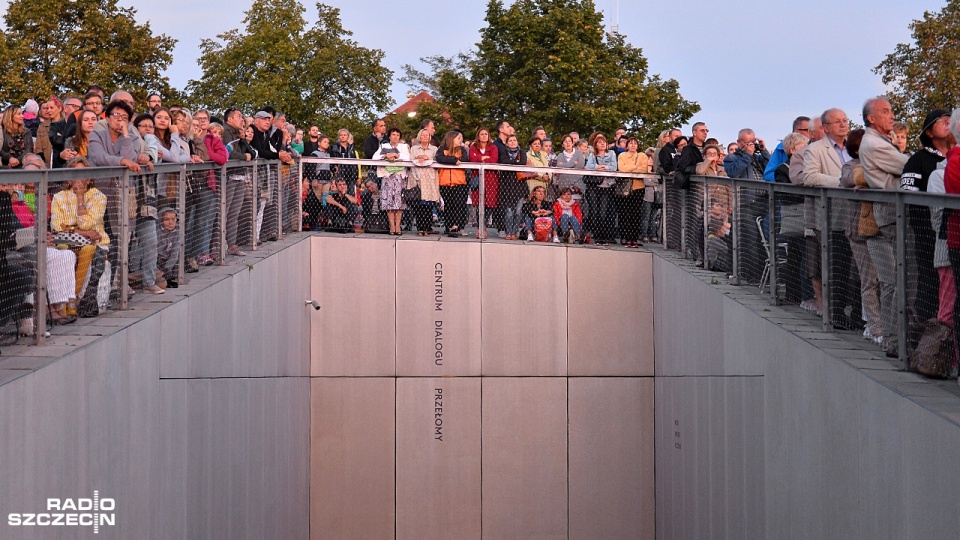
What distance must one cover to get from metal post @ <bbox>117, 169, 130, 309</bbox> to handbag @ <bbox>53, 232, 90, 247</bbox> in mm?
635

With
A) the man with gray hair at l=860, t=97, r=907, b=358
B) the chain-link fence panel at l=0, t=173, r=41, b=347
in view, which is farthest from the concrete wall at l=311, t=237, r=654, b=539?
the chain-link fence panel at l=0, t=173, r=41, b=347

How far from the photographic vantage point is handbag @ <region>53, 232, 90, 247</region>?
7.06 meters

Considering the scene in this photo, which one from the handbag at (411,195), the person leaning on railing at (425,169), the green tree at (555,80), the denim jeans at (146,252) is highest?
the green tree at (555,80)

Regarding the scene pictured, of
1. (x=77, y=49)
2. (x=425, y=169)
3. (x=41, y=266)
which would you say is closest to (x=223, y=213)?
(x=425, y=169)

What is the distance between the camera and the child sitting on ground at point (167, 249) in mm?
9414

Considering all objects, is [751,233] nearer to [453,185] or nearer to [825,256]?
[825,256]

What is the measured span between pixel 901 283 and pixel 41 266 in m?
4.66

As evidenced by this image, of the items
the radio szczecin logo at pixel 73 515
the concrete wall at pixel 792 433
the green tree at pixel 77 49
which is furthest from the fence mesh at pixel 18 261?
the green tree at pixel 77 49

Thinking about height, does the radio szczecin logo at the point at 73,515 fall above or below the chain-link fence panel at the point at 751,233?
below

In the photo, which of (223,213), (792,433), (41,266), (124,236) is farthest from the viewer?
(223,213)

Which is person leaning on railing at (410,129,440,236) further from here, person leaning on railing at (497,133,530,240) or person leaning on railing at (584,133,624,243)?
person leaning on railing at (584,133,624,243)

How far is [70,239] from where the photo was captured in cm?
737

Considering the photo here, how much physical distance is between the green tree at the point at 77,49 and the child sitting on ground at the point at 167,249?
31.7 metres

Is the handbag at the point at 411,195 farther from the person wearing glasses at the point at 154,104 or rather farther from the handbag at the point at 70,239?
the handbag at the point at 70,239
